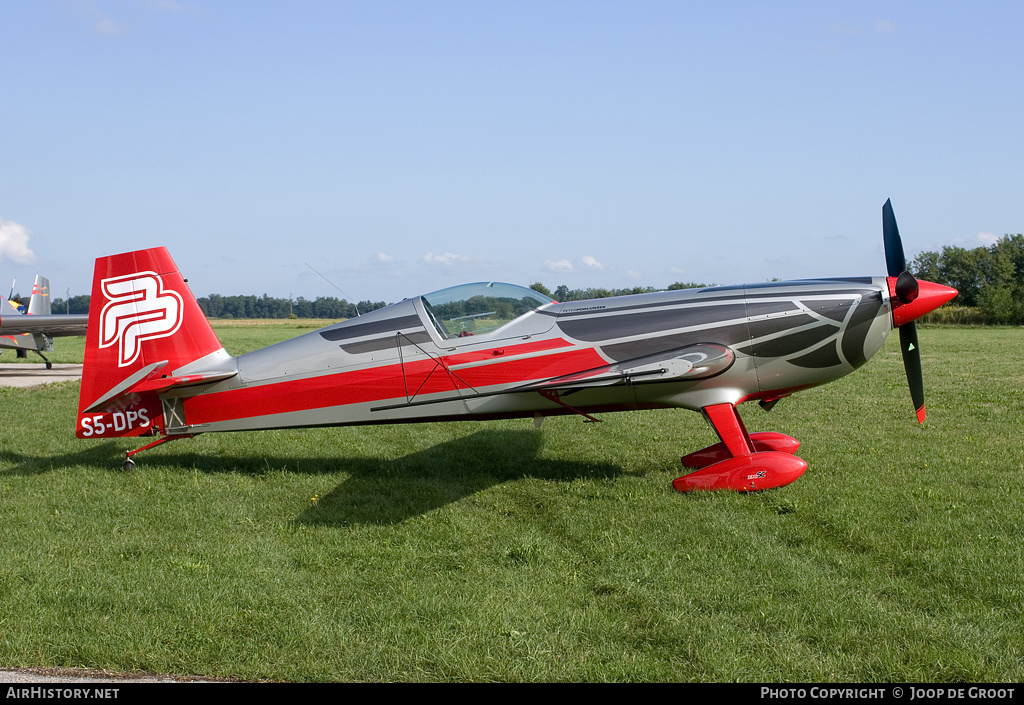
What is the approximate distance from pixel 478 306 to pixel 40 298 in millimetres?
25870

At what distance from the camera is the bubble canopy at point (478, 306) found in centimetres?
752

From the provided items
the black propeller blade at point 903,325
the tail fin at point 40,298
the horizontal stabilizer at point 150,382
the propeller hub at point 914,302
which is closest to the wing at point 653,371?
the propeller hub at point 914,302

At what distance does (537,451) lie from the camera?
9227 millimetres

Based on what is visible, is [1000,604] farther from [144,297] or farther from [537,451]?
[144,297]

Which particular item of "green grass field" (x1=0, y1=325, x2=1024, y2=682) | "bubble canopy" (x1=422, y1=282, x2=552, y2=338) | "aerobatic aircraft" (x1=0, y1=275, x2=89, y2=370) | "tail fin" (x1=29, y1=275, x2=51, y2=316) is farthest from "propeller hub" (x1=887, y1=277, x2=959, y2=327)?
"tail fin" (x1=29, y1=275, x2=51, y2=316)

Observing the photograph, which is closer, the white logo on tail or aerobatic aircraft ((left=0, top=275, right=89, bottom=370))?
the white logo on tail

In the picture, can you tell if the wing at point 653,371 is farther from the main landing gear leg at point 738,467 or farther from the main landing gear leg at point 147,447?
the main landing gear leg at point 147,447

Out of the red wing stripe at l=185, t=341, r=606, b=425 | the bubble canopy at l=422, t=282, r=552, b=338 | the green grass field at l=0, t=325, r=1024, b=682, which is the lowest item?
the green grass field at l=0, t=325, r=1024, b=682

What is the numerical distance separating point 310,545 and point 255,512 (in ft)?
4.02

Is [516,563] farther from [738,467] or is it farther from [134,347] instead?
[134,347]

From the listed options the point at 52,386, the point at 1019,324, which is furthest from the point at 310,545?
the point at 1019,324

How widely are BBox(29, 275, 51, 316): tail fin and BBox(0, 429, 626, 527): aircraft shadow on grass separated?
20.6m

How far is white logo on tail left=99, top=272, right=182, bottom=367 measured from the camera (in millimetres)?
8078

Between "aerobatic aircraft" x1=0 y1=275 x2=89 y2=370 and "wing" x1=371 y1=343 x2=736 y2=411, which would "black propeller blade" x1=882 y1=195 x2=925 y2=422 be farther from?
"aerobatic aircraft" x1=0 y1=275 x2=89 y2=370
